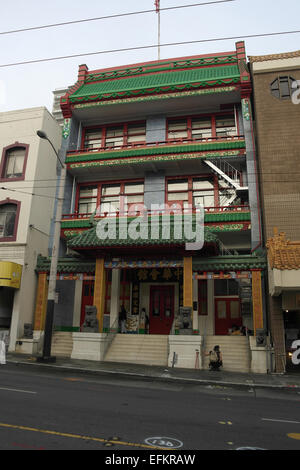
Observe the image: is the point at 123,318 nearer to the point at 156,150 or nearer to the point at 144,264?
the point at 144,264

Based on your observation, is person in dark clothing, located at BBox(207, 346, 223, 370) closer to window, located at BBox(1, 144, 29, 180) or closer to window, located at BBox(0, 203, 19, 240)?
window, located at BBox(0, 203, 19, 240)

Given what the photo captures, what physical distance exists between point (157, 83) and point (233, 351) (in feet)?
61.4

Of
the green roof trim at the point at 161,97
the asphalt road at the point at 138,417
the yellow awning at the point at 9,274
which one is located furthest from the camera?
the green roof trim at the point at 161,97

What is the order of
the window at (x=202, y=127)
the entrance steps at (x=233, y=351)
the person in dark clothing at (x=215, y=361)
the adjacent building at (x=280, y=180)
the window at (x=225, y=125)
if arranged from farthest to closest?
the window at (x=202, y=127) → the window at (x=225, y=125) → the entrance steps at (x=233, y=351) → the adjacent building at (x=280, y=180) → the person in dark clothing at (x=215, y=361)

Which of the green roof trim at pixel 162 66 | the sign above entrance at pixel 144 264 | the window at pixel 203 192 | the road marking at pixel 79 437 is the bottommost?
the road marking at pixel 79 437

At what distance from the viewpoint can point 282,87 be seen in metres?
21.8

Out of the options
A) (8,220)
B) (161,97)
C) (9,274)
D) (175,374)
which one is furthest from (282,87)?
(9,274)

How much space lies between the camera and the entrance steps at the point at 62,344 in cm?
1984

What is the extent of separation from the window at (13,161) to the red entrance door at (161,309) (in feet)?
39.9

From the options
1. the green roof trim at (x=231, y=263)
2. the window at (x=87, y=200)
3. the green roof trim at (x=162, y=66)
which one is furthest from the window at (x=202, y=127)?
the green roof trim at (x=231, y=263)

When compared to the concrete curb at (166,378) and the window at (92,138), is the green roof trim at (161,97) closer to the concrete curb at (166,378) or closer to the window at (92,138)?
the window at (92,138)

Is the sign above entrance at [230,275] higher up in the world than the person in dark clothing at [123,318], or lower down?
higher up

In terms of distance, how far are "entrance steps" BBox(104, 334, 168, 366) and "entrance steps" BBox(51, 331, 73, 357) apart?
2.59m

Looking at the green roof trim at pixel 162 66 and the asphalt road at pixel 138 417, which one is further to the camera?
the green roof trim at pixel 162 66
